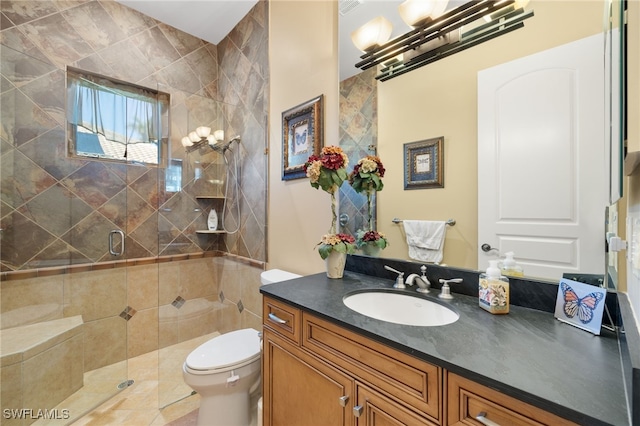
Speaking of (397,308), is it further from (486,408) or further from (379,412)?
(486,408)

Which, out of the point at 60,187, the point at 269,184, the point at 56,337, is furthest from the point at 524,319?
the point at 60,187

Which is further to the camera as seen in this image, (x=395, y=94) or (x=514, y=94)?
(x=395, y=94)

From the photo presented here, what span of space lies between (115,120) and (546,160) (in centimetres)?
286

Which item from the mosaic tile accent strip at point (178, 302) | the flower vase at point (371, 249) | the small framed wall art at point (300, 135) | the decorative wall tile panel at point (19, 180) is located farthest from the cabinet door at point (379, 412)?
the decorative wall tile panel at point (19, 180)

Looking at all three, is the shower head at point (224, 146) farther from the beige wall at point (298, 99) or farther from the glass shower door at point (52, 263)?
the glass shower door at point (52, 263)

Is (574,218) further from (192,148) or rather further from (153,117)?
(153,117)

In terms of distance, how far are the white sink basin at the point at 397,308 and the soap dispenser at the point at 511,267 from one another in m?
0.26

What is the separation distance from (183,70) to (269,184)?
1.53 metres

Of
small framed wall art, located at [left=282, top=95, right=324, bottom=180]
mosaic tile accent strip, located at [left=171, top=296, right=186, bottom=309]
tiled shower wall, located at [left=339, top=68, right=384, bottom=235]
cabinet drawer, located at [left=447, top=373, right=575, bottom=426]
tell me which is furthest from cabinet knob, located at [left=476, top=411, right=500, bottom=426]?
mosaic tile accent strip, located at [left=171, top=296, right=186, bottom=309]

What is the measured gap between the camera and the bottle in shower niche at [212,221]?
2432 millimetres

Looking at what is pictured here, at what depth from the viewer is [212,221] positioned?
2.45 meters

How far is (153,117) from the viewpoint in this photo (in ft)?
7.63

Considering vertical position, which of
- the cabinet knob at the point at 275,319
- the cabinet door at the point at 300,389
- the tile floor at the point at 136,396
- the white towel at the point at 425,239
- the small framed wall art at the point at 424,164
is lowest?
the tile floor at the point at 136,396

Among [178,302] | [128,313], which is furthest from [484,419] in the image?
[128,313]
